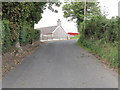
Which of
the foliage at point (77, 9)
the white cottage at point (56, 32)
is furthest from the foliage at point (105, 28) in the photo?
the white cottage at point (56, 32)

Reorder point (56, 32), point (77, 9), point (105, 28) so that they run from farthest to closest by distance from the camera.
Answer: point (56, 32), point (77, 9), point (105, 28)

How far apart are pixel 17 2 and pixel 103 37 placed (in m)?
6.93

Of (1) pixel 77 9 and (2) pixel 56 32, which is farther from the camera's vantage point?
(2) pixel 56 32

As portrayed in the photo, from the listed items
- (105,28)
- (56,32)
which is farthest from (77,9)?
(105,28)

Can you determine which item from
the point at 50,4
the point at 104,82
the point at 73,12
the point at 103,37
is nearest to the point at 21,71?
the point at 104,82

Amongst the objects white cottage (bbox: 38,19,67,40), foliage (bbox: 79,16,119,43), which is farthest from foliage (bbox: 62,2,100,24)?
foliage (bbox: 79,16,119,43)

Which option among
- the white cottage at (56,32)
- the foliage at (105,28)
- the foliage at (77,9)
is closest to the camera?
the foliage at (105,28)

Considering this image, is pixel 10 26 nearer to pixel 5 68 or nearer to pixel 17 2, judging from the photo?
pixel 17 2

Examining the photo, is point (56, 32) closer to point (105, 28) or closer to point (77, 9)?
point (77, 9)

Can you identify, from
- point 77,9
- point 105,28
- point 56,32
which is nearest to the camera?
point 105,28

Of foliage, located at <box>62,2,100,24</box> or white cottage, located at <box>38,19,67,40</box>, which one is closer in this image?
foliage, located at <box>62,2,100,24</box>

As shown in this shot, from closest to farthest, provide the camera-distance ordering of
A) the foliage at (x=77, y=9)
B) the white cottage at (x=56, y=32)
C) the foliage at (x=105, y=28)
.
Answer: the foliage at (x=105, y=28) → the foliage at (x=77, y=9) → the white cottage at (x=56, y=32)

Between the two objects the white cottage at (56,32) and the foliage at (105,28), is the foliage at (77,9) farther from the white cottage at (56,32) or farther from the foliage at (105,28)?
the foliage at (105,28)

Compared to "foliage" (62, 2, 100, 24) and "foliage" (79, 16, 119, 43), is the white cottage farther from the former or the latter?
"foliage" (79, 16, 119, 43)
